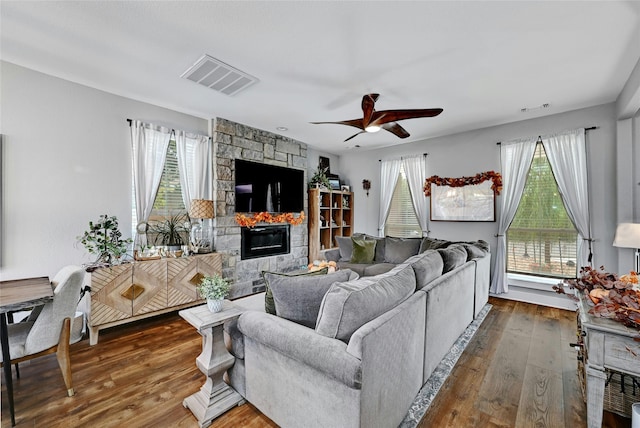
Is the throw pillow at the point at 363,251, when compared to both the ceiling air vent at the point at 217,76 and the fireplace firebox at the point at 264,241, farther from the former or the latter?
the ceiling air vent at the point at 217,76

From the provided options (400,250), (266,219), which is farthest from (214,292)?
(400,250)

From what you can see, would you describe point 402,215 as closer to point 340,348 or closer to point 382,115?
point 382,115

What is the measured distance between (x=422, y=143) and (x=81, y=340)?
5.79 metres

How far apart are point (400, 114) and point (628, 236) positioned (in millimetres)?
2698

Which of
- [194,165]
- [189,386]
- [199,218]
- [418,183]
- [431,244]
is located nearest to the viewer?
[189,386]

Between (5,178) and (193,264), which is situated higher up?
(5,178)

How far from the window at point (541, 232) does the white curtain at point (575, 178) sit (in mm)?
117

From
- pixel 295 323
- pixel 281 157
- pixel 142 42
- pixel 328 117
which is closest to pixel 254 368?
pixel 295 323

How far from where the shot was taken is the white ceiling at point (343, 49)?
6.24 feet

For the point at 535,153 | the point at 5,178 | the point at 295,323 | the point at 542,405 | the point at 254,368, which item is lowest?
the point at 542,405

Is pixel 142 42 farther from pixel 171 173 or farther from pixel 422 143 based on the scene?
pixel 422 143

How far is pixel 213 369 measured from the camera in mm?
1741

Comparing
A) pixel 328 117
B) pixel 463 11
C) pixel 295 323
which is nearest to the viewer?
pixel 295 323

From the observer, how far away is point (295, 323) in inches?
63.4
